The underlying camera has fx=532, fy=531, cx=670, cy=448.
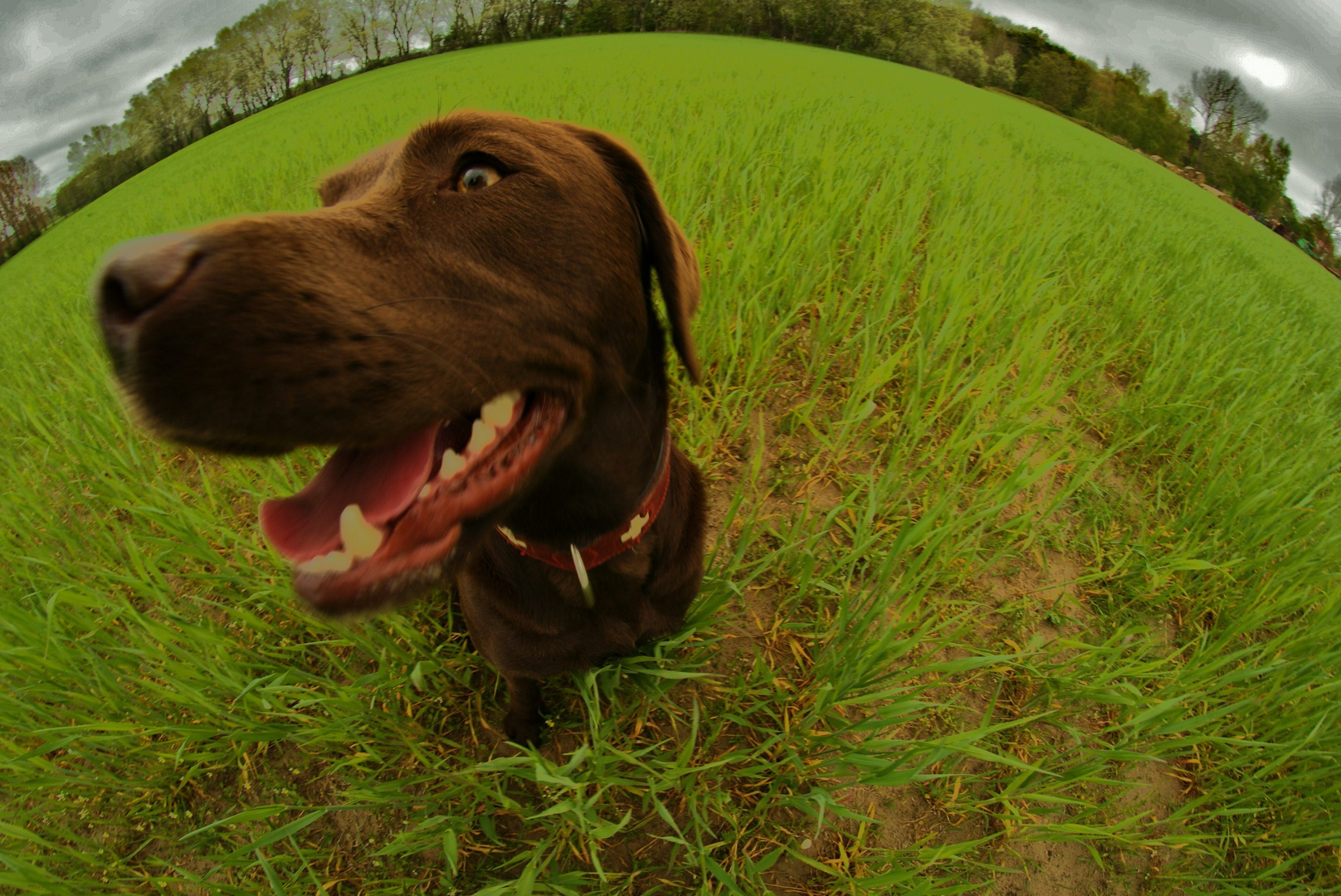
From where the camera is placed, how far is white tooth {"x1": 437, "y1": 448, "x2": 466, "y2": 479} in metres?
0.95

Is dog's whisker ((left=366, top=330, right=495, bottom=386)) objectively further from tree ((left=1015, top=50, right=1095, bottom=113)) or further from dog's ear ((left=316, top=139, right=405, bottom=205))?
tree ((left=1015, top=50, right=1095, bottom=113))

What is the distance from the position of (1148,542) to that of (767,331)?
64.9 inches

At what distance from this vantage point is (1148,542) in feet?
6.55

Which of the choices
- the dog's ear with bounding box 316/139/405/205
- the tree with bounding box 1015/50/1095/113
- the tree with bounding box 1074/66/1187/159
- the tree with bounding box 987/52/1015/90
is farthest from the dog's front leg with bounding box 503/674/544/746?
the tree with bounding box 1015/50/1095/113

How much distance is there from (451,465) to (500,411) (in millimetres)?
135

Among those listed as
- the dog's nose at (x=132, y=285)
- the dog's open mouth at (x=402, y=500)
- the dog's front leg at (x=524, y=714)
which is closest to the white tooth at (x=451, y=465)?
the dog's open mouth at (x=402, y=500)

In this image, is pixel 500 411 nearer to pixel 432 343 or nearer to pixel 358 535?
pixel 432 343

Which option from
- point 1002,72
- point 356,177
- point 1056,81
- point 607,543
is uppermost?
point 356,177

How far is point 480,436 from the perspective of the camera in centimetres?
99

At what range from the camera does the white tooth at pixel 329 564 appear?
834mm

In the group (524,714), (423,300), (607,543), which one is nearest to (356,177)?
(423,300)

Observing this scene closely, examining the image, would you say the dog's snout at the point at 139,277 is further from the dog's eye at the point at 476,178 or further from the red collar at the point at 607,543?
the red collar at the point at 607,543

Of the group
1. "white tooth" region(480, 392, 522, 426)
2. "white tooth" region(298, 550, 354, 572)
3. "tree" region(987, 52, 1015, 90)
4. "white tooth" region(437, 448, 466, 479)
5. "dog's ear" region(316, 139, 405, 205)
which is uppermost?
"dog's ear" region(316, 139, 405, 205)

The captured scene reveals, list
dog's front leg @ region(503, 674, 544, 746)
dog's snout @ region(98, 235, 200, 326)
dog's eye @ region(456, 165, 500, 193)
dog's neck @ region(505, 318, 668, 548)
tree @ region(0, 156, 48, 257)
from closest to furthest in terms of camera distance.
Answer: dog's snout @ region(98, 235, 200, 326) < dog's eye @ region(456, 165, 500, 193) < dog's neck @ region(505, 318, 668, 548) < dog's front leg @ region(503, 674, 544, 746) < tree @ region(0, 156, 48, 257)
